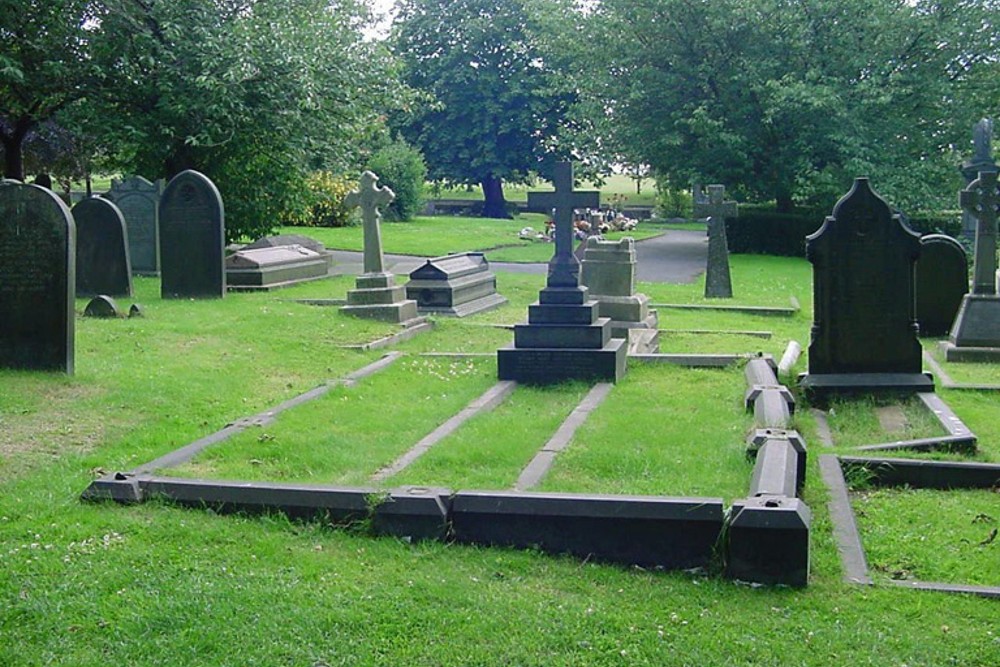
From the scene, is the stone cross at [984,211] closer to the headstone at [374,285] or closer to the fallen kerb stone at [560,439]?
the fallen kerb stone at [560,439]

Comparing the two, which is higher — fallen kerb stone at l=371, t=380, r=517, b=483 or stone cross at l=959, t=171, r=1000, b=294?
stone cross at l=959, t=171, r=1000, b=294

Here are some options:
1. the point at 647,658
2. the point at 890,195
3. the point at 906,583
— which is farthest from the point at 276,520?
the point at 890,195

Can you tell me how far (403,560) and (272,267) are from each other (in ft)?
47.0

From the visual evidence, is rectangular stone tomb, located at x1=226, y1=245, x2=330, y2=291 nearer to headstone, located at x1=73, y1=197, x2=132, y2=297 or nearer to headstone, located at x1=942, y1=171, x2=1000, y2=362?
headstone, located at x1=73, y1=197, x2=132, y2=297

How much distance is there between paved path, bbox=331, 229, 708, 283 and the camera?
82.9 ft

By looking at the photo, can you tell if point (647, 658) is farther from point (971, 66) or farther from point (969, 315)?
point (971, 66)

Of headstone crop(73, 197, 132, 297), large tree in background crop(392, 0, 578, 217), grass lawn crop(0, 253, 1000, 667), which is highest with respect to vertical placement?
large tree in background crop(392, 0, 578, 217)

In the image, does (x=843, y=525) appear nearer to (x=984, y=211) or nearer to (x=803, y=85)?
(x=984, y=211)

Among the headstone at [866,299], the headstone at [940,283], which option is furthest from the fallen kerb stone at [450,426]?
the headstone at [940,283]

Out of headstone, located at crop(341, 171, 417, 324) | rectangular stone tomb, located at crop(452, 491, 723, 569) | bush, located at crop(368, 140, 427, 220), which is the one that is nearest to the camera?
rectangular stone tomb, located at crop(452, 491, 723, 569)

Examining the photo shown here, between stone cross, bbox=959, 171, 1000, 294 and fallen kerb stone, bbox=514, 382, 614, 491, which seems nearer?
fallen kerb stone, bbox=514, 382, 614, 491

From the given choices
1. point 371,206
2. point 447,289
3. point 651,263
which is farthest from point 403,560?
point 651,263

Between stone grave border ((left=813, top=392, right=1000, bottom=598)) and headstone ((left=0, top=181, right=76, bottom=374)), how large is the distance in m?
6.67

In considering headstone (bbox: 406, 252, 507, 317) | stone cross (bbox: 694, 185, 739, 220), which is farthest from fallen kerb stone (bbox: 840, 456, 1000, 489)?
stone cross (bbox: 694, 185, 739, 220)
